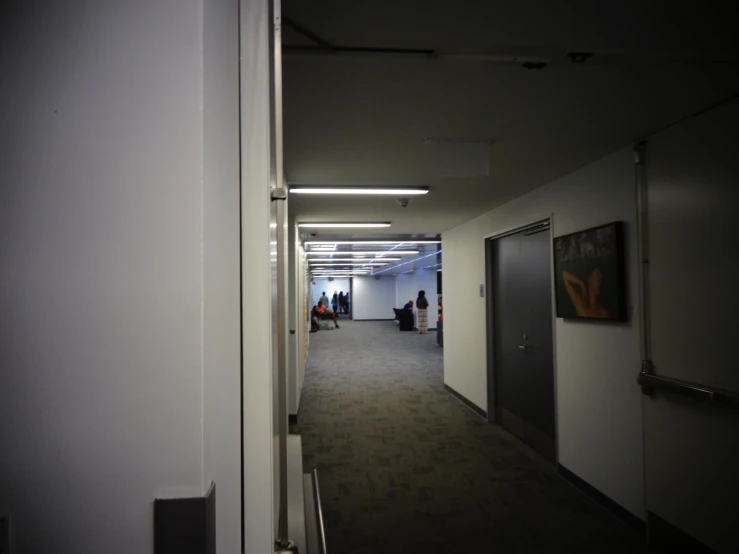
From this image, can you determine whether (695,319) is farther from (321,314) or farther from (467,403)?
(321,314)

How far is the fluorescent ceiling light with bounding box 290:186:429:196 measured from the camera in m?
3.87

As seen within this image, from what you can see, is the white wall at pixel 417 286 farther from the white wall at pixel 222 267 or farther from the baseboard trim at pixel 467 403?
the white wall at pixel 222 267

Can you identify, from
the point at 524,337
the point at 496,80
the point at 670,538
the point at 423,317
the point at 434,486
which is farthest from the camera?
the point at 423,317

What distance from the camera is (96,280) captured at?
601 mm

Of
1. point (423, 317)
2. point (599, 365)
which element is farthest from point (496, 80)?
point (423, 317)

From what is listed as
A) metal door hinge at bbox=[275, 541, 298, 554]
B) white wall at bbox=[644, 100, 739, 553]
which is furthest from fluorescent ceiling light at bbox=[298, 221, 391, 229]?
metal door hinge at bbox=[275, 541, 298, 554]

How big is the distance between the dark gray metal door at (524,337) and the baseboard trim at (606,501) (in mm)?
387

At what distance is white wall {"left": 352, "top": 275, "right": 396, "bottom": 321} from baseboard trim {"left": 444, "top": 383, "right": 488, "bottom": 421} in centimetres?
1590

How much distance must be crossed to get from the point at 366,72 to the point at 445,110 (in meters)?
0.61

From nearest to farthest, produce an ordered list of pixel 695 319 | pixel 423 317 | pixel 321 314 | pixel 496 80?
1. pixel 496 80
2. pixel 695 319
3. pixel 423 317
4. pixel 321 314

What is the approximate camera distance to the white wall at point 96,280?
0.59 m

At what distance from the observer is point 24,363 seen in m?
0.59

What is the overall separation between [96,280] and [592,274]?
3.31m

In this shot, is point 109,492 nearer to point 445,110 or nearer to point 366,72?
A: point 366,72
